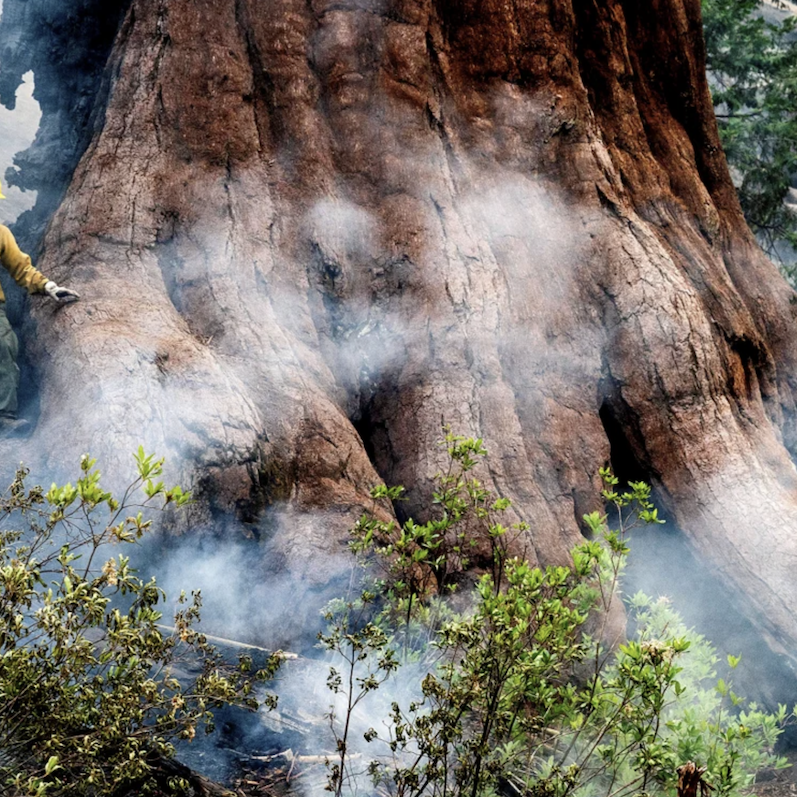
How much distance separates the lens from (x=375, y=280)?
6367 millimetres

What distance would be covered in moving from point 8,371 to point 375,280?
2518mm

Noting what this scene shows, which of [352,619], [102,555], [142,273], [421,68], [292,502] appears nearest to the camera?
[102,555]

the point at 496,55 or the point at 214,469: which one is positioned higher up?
the point at 496,55

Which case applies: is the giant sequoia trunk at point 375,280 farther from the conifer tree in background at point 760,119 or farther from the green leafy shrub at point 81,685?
the conifer tree in background at point 760,119

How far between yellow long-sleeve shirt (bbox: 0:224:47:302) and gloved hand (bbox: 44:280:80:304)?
0.16 ft

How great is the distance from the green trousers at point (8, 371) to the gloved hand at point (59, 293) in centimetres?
37

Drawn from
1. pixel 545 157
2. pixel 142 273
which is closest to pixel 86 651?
pixel 142 273

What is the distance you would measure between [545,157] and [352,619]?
4109 mm

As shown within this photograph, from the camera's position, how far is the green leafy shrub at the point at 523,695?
317cm

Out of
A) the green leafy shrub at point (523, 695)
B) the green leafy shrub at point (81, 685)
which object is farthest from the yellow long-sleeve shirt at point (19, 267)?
the green leafy shrub at point (81, 685)

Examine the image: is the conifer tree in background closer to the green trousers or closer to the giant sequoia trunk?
the giant sequoia trunk

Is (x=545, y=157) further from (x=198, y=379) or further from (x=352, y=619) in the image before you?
(x=352, y=619)

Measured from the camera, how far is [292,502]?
527 centimetres

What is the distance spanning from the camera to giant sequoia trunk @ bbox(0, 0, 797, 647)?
534 cm
